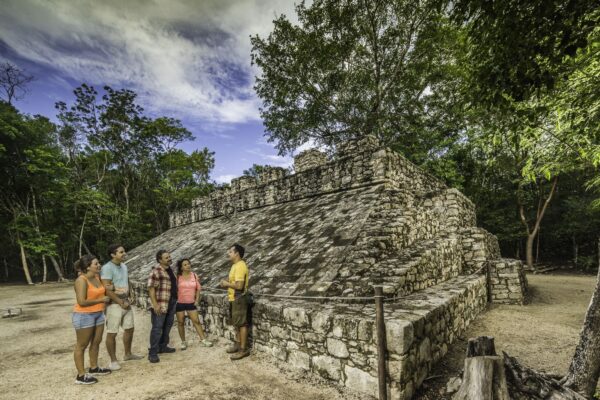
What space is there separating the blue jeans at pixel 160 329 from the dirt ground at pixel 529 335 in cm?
425

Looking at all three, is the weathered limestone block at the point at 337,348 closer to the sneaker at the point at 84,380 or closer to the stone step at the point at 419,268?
the stone step at the point at 419,268

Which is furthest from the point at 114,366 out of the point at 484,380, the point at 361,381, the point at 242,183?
the point at 242,183

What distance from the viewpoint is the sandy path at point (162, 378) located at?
11.4 feet

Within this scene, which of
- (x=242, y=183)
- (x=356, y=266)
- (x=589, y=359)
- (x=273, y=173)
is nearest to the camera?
(x=589, y=359)

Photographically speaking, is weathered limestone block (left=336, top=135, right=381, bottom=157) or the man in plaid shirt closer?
the man in plaid shirt

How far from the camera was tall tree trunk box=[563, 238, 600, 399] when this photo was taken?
2846 millimetres

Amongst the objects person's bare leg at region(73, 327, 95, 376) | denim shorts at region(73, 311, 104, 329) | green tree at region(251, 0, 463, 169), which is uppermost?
green tree at region(251, 0, 463, 169)

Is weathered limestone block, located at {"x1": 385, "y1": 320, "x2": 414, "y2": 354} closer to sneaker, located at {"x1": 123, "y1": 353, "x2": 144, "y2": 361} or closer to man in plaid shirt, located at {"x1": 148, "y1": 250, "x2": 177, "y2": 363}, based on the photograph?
man in plaid shirt, located at {"x1": 148, "y1": 250, "x2": 177, "y2": 363}

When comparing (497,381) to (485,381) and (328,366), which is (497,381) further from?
(328,366)

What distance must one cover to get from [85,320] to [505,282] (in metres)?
9.92

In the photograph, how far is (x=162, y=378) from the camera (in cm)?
399

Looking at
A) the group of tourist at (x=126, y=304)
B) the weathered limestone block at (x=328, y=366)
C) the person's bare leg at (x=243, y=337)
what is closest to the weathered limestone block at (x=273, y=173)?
the group of tourist at (x=126, y=304)

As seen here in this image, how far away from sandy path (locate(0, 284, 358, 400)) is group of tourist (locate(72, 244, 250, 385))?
9.2 inches

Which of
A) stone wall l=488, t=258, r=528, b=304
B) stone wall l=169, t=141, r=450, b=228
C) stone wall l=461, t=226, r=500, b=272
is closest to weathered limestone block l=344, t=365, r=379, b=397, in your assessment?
stone wall l=169, t=141, r=450, b=228
